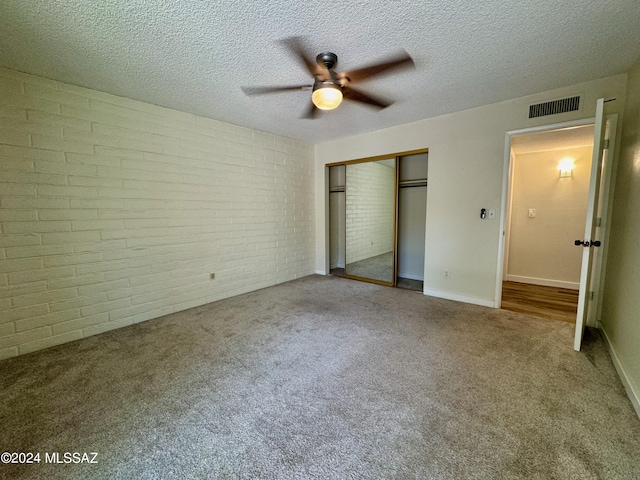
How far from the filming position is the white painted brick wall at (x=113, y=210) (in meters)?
2.36

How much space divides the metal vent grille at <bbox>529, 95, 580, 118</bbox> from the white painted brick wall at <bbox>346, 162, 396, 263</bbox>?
A: 7.95ft

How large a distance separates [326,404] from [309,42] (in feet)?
8.45

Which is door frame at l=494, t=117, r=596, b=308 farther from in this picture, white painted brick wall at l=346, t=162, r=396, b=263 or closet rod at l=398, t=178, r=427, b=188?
white painted brick wall at l=346, t=162, r=396, b=263

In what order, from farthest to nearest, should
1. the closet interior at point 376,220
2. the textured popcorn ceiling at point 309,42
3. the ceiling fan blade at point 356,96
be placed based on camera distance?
the closet interior at point 376,220 < the ceiling fan blade at point 356,96 < the textured popcorn ceiling at point 309,42

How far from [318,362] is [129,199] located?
270 centimetres

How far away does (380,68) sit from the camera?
6.53 feet

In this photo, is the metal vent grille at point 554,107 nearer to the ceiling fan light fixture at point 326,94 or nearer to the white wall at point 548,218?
the white wall at point 548,218

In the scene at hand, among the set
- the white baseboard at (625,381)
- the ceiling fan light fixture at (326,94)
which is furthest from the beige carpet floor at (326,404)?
the ceiling fan light fixture at (326,94)

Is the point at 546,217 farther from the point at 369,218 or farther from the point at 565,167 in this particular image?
the point at 369,218

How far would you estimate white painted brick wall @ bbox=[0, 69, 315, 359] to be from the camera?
2355 mm

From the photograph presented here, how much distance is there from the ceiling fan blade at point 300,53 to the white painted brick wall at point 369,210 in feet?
9.12

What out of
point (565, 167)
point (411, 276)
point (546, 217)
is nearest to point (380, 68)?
point (411, 276)

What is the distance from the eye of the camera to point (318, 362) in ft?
7.30

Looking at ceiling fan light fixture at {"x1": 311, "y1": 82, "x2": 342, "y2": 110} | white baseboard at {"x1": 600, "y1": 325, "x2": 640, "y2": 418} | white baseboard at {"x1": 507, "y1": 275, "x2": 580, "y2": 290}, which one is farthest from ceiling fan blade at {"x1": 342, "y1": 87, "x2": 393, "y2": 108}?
white baseboard at {"x1": 507, "y1": 275, "x2": 580, "y2": 290}
